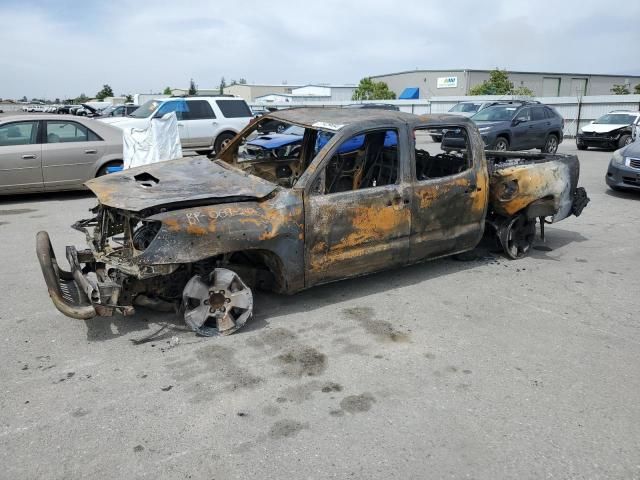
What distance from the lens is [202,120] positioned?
1407cm

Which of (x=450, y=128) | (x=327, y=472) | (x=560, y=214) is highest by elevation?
(x=450, y=128)

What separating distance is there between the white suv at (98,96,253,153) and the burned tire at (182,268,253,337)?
404 inches

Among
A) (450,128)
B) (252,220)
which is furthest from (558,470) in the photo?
(450,128)

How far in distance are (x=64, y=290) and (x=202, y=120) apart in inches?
415

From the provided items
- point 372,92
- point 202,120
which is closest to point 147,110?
point 202,120

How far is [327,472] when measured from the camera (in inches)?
106

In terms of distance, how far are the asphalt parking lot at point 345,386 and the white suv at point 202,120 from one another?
8992mm

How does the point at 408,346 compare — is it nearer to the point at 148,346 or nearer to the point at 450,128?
the point at 148,346

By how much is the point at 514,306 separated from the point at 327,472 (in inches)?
113

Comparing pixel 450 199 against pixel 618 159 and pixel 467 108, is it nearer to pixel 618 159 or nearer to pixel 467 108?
pixel 618 159

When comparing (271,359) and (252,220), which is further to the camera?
(252,220)

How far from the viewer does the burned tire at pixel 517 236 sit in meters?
6.12

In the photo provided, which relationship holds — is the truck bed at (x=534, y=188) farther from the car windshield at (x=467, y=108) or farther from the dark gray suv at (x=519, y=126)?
the car windshield at (x=467, y=108)

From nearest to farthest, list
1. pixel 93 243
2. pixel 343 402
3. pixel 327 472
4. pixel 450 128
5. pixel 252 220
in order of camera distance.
Result: pixel 327 472 → pixel 343 402 → pixel 252 220 → pixel 93 243 → pixel 450 128
